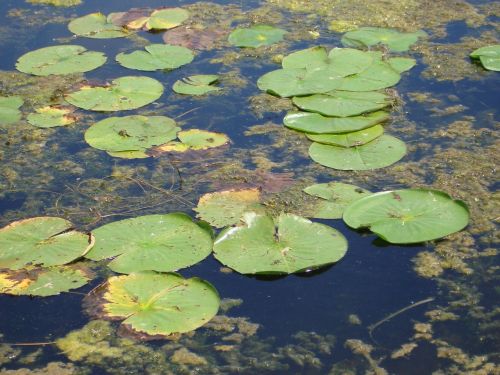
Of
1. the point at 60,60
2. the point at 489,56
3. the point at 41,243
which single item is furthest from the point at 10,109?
the point at 489,56

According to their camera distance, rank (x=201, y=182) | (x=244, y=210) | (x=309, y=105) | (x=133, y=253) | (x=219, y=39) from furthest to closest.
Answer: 1. (x=219, y=39)
2. (x=309, y=105)
3. (x=201, y=182)
4. (x=244, y=210)
5. (x=133, y=253)

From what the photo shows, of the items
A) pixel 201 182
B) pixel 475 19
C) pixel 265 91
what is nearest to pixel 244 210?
pixel 201 182

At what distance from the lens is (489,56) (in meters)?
3.75

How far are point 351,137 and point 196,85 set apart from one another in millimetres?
897

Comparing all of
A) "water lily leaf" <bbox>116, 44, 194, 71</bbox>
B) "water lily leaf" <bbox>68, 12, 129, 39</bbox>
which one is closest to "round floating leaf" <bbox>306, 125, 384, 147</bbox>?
"water lily leaf" <bbox>116, 44, 194, 71</bbox>

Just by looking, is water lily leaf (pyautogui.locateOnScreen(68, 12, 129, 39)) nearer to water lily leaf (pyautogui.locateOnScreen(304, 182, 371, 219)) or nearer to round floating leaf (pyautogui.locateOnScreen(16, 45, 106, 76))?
round floating leaf (pyautogui.locateOnScreen(16, 45, 106, 76))

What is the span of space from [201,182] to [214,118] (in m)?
0.52

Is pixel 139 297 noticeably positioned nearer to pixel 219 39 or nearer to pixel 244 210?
pixel 244 210

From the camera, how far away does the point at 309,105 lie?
3336 millimetres

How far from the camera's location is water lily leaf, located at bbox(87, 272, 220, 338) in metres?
2.20

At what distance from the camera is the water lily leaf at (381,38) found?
12.9ft

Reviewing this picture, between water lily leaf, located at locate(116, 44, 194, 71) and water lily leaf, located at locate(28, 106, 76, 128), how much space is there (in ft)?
1.65

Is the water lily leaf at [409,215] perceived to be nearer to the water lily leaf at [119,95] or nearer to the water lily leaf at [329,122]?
the water lily leaf at [329,122]

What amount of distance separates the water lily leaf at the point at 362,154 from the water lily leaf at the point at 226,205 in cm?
36
